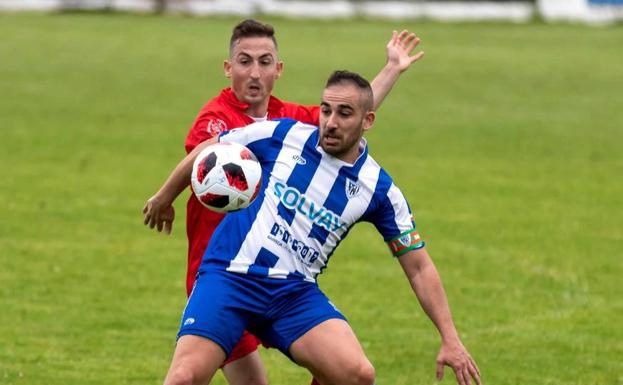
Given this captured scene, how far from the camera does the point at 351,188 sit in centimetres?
796

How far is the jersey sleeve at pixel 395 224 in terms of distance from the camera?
8016 mm

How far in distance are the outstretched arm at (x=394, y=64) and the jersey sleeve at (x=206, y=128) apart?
1.05 metres

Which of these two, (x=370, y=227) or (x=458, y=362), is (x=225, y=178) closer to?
(x=458, y=362)

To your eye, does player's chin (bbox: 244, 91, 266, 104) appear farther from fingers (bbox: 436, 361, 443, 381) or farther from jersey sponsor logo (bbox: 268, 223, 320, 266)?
fingers (bbox: 436, 361, 443, 381)

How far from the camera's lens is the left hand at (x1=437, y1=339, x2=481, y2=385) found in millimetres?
7754

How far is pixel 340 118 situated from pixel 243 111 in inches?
42.6

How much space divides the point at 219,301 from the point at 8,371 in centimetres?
341

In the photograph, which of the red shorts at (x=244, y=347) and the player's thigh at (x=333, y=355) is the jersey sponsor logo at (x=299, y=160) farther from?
the red shorts at (x=244, y=347)

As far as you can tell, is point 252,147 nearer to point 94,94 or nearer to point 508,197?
point 508,197

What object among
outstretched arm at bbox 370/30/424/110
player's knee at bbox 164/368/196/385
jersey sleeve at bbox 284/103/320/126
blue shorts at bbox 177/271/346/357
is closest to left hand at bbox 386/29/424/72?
outstretched arm at bbox 370/30/424/110

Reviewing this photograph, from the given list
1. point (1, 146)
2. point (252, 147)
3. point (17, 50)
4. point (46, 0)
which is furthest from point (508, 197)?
point (46, 0)

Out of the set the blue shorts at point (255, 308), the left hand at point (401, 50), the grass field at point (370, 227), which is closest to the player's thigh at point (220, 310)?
the blue shorts at point (255, 308)

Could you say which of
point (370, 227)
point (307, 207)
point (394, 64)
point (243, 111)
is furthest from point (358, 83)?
point (370, 227)

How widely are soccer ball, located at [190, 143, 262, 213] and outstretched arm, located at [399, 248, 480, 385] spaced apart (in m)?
1.05
